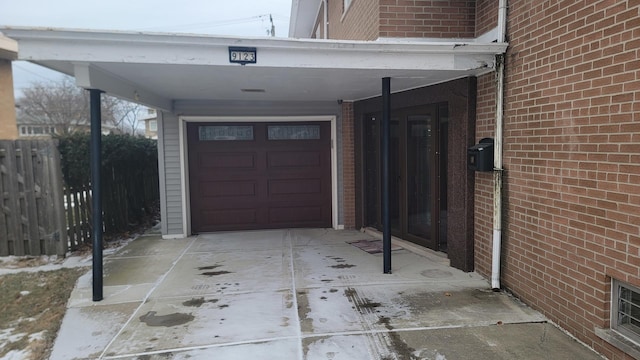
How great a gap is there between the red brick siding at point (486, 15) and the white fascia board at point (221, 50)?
0.75 m

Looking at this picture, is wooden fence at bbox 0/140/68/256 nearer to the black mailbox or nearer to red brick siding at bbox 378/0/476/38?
red brick siding at bbox 378/0/476/38

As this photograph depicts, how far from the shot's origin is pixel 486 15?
5.10 meters

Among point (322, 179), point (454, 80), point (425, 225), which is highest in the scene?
point (454, 80)

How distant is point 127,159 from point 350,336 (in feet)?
22.0

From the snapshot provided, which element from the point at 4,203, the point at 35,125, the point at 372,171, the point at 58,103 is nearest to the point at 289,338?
the point at 372,171

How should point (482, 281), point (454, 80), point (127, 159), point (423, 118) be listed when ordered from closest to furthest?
point (482, 281) < point (454, 80) < point (423, 118) < point (127, 159)

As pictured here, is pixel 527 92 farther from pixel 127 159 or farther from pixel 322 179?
pixel 127 159

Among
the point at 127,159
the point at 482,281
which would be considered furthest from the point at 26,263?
the point at 482,281

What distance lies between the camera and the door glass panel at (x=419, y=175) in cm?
607

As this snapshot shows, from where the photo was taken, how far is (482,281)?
484 cm

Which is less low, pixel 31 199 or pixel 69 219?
pixel 31 199

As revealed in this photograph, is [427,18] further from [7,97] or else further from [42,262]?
[7,97]

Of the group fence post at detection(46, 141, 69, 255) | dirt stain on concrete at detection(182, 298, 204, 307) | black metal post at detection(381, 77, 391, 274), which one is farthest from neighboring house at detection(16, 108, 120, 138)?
black metal post at detection(381, 77, 391, 274)

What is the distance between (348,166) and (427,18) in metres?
3.29
